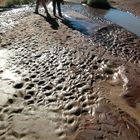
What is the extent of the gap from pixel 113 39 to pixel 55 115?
6.32 m

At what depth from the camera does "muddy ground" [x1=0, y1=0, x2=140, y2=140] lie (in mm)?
6258

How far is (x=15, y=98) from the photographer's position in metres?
7.10

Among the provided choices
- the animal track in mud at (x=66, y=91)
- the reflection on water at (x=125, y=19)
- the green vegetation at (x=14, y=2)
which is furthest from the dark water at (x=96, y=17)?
the animal track in mud at (x=66, y=91)

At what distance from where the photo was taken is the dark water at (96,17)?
1372 cm

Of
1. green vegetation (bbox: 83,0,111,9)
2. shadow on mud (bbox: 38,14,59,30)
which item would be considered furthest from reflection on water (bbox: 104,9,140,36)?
shadow on mud (bbox: 38,14,59,30)

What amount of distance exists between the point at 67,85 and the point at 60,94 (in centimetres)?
54

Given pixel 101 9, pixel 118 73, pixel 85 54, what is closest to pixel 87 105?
pixel 118 73

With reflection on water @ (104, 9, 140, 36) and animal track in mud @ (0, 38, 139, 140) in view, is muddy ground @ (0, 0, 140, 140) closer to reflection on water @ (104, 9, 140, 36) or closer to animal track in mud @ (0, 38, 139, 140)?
animal track in mud @ (0, 38, 139, 140)

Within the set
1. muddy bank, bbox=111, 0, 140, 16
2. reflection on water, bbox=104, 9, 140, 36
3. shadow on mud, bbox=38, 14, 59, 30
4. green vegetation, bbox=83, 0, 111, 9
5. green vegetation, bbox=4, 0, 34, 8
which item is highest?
green vegetation, bbox=4, 0, 34, 8

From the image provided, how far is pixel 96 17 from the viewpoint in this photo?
53.3 ft

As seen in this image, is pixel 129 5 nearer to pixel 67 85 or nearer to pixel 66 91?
pixel 67 85

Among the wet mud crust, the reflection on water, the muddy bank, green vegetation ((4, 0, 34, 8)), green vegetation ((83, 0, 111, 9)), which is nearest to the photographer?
the wet mud crust

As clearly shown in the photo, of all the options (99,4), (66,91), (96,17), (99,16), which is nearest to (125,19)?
(99,16)

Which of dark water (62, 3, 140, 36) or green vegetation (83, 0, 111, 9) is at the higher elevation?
green vegetation (83, 0, 111, 9)
